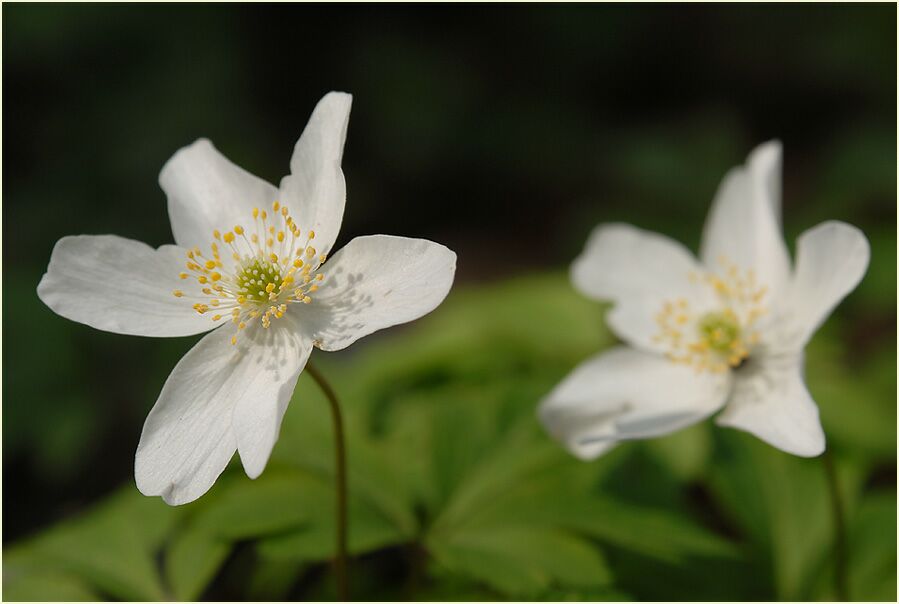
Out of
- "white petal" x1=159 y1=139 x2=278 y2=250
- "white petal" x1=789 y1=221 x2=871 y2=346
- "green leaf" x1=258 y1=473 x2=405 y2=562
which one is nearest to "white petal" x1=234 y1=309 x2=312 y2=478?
"white petal" x1=159 y1=139 x2=278 y2=250

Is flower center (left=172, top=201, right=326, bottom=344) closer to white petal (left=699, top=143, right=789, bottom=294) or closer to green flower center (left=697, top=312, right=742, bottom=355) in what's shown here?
green flower center (left=697, top=312, right=742, bottom=355)

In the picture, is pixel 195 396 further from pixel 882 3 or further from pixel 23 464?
pixel 882 3

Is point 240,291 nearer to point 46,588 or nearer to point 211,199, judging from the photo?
point 211,199

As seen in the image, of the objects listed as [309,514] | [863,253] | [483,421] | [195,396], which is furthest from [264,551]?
[863,253]

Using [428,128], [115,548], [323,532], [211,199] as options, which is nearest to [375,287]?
[211,199]

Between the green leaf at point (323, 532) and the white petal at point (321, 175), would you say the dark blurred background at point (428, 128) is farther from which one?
the white petal at point (321, 175)
